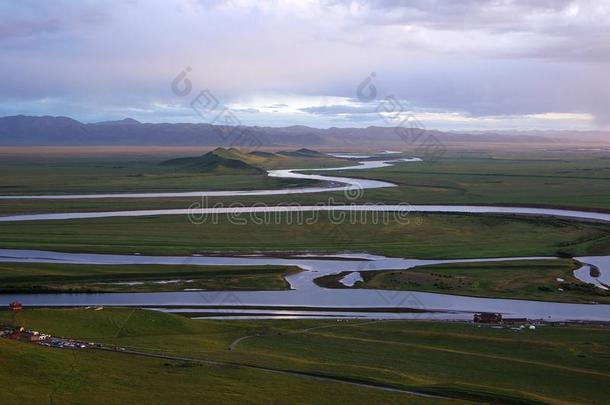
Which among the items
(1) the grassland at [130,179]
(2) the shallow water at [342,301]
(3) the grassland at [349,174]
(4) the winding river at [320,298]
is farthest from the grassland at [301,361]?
(1) the grassland at [130,179]

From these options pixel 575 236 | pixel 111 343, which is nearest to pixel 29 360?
pixel 111 343

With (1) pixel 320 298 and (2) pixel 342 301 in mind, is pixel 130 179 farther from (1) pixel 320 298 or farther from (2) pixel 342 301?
(2) pixel 342 301

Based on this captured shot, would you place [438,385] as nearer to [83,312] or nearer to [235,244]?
[83,312]

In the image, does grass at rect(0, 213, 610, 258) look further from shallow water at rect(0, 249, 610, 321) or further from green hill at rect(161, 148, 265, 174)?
green hill at rect(161, 148, 265, 174)

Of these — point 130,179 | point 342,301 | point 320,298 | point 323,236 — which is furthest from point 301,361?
point 130,179

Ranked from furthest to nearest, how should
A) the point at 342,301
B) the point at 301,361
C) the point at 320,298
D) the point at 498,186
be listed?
1. the point at 498,186
2. the point at 320,298
3. the point at 342,301
4. the point at 301,361

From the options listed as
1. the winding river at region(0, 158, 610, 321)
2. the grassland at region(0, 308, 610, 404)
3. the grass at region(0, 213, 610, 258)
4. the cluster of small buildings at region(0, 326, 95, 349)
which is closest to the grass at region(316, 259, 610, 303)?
the winding river at region(0, 158, 610, 321)
